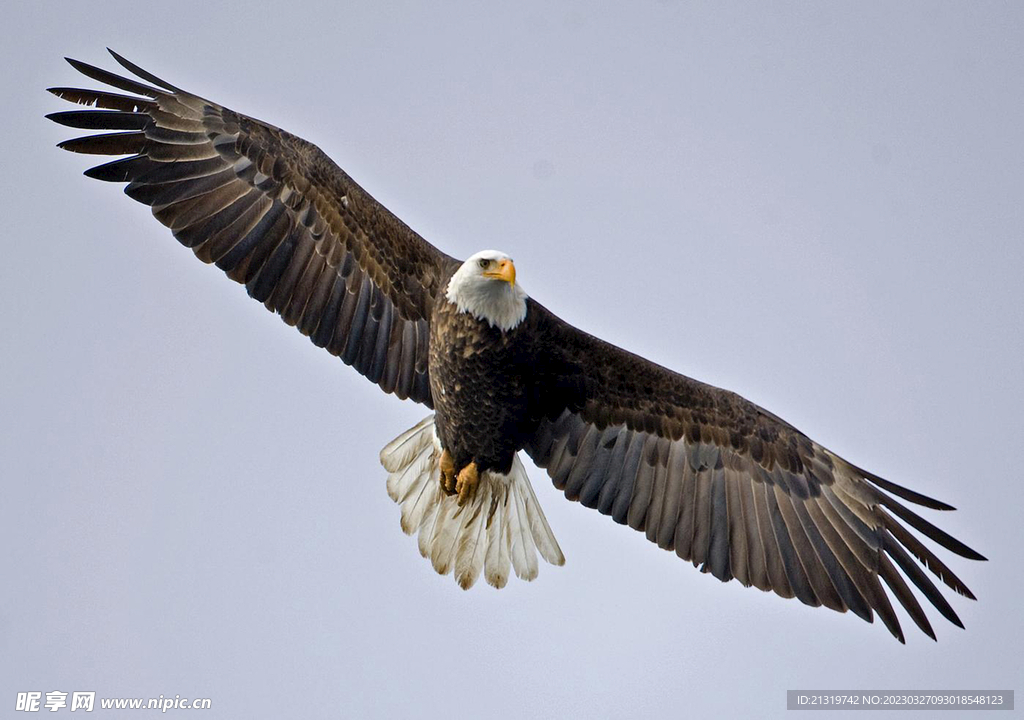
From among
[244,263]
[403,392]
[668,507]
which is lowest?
[668,507]

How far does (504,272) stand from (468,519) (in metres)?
2.05

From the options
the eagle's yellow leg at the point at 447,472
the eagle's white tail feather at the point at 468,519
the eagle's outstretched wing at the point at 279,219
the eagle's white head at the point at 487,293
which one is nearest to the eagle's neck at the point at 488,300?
the eagle's white head at the point at 487,293

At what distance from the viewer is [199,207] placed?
9.06m

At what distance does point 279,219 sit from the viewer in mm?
9227

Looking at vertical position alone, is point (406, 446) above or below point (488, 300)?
below

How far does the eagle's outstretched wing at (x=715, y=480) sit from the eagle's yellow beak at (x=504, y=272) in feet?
2.75

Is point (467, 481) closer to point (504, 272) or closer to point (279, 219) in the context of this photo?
point (504, 272)

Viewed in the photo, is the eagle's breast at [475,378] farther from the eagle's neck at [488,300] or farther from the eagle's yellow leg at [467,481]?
the eagle's yellow leg at [467,481]

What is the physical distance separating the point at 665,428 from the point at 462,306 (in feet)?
5.20

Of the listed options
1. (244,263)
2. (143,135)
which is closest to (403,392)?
(244,263)

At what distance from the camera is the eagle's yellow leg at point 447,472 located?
9555 mm

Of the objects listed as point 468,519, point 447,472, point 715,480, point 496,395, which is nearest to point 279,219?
point 496,395

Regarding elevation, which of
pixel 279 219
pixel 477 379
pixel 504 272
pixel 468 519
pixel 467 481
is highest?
pixel 279 219

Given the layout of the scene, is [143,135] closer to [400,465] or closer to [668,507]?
[400,465]
